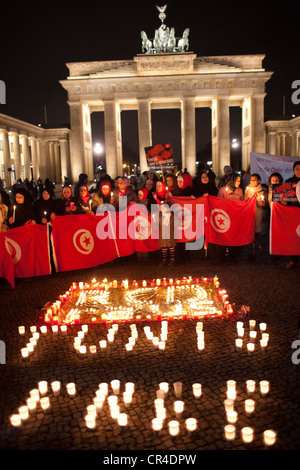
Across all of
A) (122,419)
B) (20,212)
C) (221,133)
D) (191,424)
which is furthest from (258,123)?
(122,419)

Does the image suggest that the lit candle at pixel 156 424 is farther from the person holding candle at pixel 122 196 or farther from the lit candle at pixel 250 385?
the person holding candle at pixel 122 196

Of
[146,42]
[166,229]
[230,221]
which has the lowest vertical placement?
[166,229]

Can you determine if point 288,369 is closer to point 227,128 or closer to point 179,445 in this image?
point 179,445

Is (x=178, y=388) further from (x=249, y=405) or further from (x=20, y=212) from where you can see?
(x=20, y=212)

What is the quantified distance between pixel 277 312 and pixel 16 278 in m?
6.46

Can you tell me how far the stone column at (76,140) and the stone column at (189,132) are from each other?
1329 cm

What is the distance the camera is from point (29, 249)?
365 inches

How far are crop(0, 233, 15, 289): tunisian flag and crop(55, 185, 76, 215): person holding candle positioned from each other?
1985 mm

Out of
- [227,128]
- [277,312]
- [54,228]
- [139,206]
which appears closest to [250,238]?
[139,206]

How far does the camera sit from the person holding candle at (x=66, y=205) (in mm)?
10359

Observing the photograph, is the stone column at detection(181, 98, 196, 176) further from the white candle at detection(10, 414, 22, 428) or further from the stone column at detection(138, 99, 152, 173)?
the white candle at detection(10, 414, 22, 428)

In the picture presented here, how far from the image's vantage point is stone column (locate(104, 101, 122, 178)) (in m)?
46.8

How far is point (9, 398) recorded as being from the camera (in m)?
4.33

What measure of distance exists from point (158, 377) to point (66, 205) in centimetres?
685
